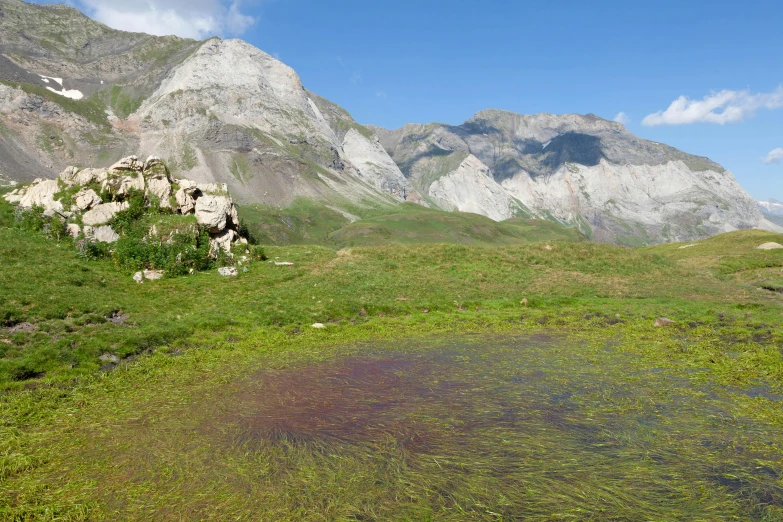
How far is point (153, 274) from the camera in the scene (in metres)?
36.0

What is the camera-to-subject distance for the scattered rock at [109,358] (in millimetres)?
21659

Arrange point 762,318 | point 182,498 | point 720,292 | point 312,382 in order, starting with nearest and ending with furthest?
point 182,498 < point 312,382 < point 762,318 < point 720,292

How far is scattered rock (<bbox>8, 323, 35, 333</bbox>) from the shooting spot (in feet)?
71.9

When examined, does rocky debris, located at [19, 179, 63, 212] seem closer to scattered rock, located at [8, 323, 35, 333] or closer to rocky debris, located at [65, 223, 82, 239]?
rocky debris, located at [65, 223, 82, 239]

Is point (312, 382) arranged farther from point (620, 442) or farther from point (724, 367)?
point (724, 367)

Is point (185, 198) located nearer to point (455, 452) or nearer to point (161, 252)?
point (161, 252)

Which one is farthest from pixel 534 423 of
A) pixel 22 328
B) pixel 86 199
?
pixel 86 199

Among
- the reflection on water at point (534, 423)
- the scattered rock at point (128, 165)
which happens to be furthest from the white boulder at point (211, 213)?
the reflection on water at point (534, 423)

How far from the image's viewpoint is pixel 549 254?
58438 mm

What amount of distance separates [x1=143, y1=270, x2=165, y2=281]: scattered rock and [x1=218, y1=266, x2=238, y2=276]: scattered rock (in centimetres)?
489

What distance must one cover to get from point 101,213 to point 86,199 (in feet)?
6.71

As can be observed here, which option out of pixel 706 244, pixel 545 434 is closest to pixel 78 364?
pixel 545 434

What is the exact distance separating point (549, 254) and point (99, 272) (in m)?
51.4

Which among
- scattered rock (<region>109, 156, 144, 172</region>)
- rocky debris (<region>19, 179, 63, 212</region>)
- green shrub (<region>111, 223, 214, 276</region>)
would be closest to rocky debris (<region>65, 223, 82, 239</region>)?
rocky debris (<region>19, 179, 63, 212</region>)
